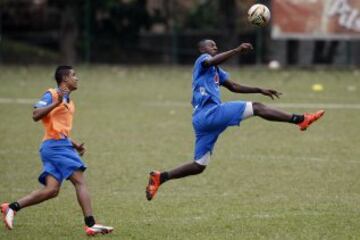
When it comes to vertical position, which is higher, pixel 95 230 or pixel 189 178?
pixel 95 230

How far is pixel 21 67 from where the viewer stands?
111 ft

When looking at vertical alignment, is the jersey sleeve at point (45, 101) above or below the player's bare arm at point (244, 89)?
above

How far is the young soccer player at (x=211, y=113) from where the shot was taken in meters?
9.54

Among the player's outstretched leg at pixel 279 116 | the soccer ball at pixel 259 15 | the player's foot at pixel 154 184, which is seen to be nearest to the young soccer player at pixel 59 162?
the player's foot at pixel 154 184

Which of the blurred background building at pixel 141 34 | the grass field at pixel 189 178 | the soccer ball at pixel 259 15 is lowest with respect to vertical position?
the blurred background building at pixel 141 34

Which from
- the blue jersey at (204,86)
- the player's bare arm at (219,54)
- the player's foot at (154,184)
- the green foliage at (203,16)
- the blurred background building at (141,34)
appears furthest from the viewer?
the green foliage at (203,16)

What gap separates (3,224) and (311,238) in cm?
331

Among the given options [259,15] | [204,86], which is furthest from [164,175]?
[259,15]

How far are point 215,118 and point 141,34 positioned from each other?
93.5ft

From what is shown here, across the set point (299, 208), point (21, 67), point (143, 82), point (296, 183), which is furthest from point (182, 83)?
point (299, 208)

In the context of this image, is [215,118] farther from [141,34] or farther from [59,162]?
[141,34]

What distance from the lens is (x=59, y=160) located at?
8.69m

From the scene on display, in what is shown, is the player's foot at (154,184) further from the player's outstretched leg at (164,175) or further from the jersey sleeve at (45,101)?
the jersey sleeve at (45,101)

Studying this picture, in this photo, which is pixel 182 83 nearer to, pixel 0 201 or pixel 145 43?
pixel 145 43
